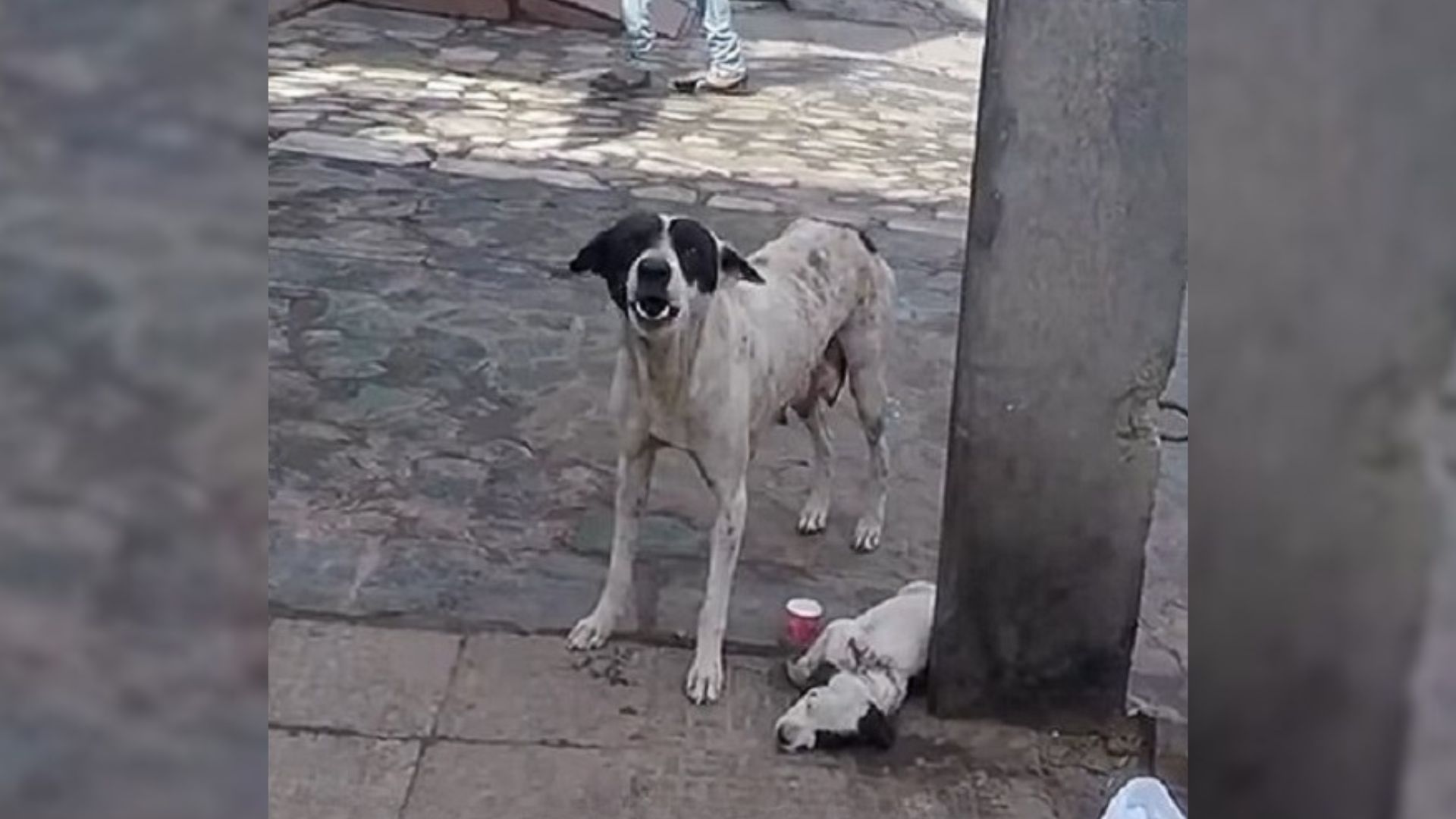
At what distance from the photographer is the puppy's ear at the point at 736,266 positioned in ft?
11.5

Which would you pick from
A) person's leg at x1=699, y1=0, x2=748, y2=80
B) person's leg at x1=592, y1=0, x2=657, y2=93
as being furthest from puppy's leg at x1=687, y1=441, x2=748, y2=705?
person's leg at x1=699, y1=0, x2=748, y2=80

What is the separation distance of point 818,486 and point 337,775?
164 cm

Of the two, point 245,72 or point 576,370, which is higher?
point 245,72

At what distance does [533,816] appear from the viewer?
314 centimetres

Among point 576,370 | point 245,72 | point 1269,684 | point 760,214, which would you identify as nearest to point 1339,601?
point 1269,684

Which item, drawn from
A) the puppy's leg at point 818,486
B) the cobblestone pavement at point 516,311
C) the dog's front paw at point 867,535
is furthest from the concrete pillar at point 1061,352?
the puppy's leg at point 818,486

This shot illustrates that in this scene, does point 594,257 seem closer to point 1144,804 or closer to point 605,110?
point 1144,804

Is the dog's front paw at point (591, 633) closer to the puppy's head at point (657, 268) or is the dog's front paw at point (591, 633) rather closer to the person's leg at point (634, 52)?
the puppy's head at point (657, 268)

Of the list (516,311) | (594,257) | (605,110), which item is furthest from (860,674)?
(605,110)

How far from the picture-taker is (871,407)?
14.4 feet

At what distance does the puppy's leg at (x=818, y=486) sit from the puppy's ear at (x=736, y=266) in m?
0.86

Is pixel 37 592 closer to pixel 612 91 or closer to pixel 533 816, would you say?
pixel 533 816

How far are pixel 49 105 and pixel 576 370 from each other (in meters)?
4.87

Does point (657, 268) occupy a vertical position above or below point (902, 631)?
above
